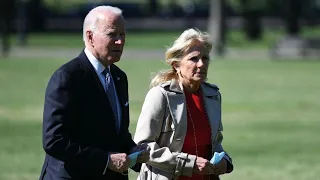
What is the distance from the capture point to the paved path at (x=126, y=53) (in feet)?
141

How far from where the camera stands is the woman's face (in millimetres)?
6973

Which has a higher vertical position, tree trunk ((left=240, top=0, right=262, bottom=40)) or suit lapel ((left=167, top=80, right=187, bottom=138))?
suit lapel ((left=167, top=80, right=187, bottom=138))

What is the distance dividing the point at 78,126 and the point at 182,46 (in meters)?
1.28

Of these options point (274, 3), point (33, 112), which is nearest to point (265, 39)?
point (274, 3)

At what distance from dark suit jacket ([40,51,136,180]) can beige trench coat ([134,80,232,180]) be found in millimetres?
753

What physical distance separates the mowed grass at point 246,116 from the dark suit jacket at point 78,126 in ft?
22.9

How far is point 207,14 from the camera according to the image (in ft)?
287

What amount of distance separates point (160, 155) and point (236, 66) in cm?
3131

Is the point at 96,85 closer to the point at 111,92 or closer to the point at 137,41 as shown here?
the point at 111,92

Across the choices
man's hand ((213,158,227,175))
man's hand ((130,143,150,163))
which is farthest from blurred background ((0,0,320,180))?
Result: man's hand ((130,143,150,163))

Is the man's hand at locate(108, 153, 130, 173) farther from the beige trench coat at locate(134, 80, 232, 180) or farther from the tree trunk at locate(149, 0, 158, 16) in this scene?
the tree trunk at locate(149, 0, 158, 16)

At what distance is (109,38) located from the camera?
6012 millimetres

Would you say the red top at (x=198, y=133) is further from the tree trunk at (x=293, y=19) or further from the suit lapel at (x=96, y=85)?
the tree trunk at (x=293, y=19)

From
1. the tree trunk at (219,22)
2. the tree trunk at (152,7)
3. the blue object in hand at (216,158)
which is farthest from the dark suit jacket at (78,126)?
the tree trunk at (152,7)
